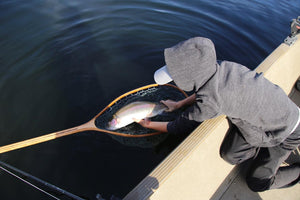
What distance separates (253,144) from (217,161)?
0.53 m

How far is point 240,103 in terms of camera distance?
2.08 metres

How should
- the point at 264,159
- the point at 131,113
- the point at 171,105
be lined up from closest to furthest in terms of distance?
the point at 264,159, the point at 131,113, the point at 171,105

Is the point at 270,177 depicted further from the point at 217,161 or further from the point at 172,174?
the point at 172,174

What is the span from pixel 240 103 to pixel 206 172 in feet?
3.37

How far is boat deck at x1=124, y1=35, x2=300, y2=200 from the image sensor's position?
1.89m

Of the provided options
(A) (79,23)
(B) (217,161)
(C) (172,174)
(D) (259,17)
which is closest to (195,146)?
(C) (172,174)

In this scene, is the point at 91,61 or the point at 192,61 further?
the point at 91,61

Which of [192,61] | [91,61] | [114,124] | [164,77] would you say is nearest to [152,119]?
[114,124]

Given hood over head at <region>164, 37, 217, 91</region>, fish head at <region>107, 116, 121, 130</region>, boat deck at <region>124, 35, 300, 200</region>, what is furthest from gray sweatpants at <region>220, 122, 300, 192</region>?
fish head at <region>107, 116, 121, 130</region>

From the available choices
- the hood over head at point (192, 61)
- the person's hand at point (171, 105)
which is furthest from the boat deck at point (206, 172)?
the person's hand at point (171, 105)

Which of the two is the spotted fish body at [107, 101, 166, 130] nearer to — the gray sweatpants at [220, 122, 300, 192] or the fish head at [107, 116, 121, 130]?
the fish head at [107, 116, 121, 130]

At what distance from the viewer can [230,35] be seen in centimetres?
608

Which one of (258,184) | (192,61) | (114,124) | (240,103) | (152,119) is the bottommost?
(258,184)

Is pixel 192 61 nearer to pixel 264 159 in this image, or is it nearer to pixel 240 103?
pixel 240 103
